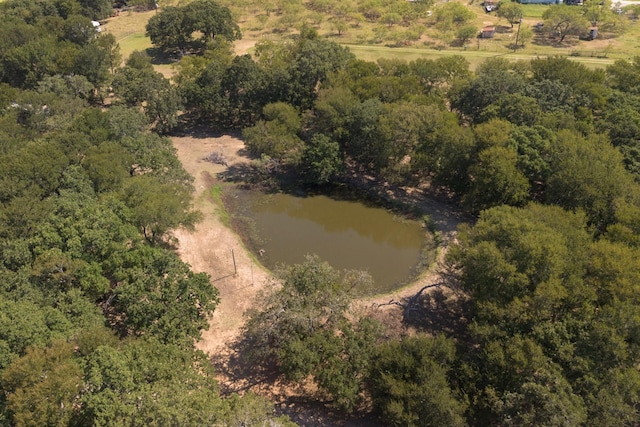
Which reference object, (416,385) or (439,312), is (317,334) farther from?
(439,312)

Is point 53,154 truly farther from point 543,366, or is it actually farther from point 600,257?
point 600,257

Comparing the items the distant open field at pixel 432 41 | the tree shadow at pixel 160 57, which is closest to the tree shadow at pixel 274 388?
the distant open field at pixel 432 41

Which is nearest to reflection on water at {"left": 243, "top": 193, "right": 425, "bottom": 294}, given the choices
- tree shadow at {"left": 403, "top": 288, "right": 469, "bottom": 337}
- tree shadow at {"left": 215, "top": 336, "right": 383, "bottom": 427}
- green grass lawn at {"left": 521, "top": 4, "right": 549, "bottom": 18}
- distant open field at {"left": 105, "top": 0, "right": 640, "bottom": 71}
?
tree shadow at {"left": 403, "top": 288, "right": 469, "bottom": 337}

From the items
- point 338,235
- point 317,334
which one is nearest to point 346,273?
point 338,235

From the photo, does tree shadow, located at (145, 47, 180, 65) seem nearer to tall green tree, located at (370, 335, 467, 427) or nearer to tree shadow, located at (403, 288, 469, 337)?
tree shadow, located at (403, 288, 469, 337)

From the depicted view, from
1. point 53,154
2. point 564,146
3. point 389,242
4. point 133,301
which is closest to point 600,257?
point 564,146

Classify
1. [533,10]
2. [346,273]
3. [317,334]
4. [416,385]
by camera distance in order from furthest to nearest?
[533,10] < [346,273] < [317,334] < [416,385]

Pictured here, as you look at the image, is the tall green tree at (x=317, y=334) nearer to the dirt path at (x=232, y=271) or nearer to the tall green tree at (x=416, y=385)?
the tall green tree at (x=416, y=385)
